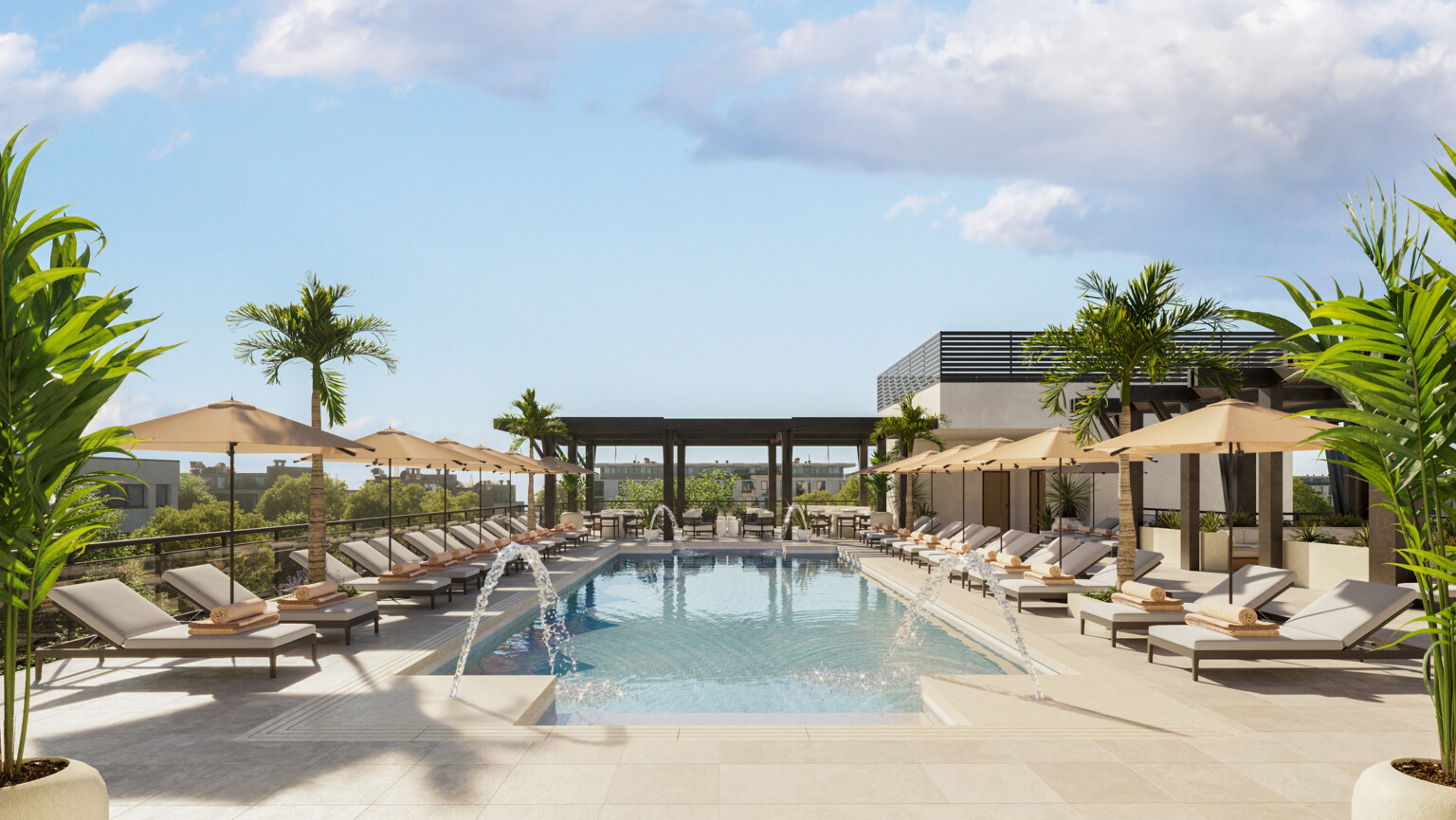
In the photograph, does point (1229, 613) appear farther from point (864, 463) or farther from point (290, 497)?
point (290, 497)

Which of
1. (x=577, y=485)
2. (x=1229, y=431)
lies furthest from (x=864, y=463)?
(x=1229, y=431)

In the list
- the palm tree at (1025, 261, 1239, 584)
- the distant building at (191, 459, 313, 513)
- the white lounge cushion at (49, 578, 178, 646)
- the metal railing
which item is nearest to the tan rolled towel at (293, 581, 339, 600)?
the white lounge cushion at (49, 578, 178, 646)

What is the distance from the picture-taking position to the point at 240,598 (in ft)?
26.6

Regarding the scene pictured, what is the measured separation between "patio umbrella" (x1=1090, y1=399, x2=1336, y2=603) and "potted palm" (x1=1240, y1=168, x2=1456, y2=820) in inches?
170

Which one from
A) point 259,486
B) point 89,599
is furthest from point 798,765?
point 259,486

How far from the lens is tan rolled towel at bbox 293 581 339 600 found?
8141mm

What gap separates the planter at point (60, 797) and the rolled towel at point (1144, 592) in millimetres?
8566

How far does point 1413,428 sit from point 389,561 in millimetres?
11443

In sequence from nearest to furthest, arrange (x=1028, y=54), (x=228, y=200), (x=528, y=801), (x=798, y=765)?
(x=528, y=801), (x=798, y=765), (x=1028, y=54), (x=228, y=200)

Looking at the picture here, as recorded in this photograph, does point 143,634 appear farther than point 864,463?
No

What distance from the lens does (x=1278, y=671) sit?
7039mm

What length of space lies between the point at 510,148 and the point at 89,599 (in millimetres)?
8556

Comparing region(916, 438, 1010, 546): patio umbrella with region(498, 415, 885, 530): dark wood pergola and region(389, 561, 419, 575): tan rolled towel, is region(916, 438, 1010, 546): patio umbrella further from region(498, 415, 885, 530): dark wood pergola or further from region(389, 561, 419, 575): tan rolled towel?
region(389, 561, 419, 575): tan rolled towel

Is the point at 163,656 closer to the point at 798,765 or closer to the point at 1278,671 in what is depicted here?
the point at 798,765
